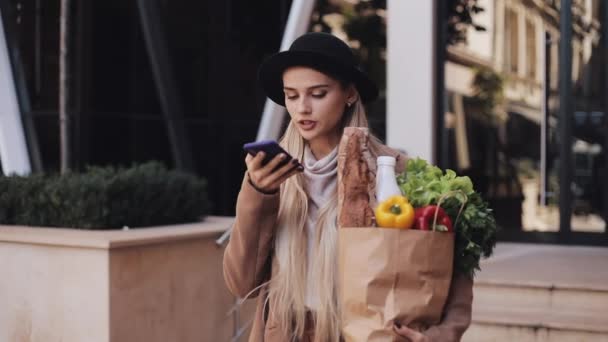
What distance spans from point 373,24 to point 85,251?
5.11 metres

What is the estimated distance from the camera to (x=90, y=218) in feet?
18.3

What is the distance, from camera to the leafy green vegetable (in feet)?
6.77

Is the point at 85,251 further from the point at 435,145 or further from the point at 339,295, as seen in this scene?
the point at 435,145

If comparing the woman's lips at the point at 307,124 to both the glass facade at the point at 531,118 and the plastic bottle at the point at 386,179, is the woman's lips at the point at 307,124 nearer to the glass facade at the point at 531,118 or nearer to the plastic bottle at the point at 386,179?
the plastic bottle at the point at 386,179

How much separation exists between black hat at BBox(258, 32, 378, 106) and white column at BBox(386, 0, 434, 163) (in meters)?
5.79

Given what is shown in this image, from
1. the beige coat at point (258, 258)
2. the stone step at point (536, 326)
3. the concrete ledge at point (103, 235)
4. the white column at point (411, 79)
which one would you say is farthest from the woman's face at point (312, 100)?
the white column at point (411, 79)

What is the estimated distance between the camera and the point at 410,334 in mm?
1939

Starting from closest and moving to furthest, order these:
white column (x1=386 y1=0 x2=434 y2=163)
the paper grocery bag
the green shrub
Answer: the paper grocery bag
the green shrub
white column (x1=386 y1=0 x2=434 y2=163)

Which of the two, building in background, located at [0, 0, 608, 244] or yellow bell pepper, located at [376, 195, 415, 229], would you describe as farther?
building in background, located at [0, 0, 608, 244]

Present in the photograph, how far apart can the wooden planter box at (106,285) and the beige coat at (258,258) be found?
2.70 meters

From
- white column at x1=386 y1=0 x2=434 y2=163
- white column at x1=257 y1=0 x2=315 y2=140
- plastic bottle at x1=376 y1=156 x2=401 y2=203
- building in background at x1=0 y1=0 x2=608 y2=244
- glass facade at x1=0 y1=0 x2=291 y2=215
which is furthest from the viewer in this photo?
glass facade at x1=0 y1=0 x2=291 y2=215

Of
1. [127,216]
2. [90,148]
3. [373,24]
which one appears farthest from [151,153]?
[127,216]

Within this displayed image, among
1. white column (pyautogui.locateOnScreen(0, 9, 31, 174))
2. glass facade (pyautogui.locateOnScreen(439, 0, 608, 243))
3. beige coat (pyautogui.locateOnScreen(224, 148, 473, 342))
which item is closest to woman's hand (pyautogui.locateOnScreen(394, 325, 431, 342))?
beige coat (pyautogui.locateOnScreen(224, 148, 473, 342))

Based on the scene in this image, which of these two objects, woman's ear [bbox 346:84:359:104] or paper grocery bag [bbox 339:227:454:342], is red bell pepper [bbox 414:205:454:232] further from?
woman's ear [bbox 346:84:359:104]
